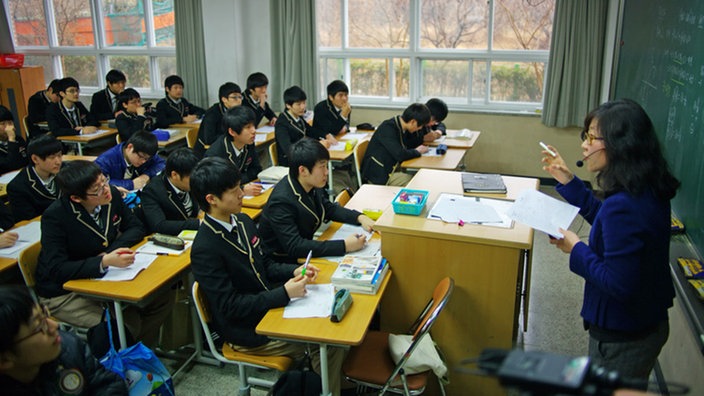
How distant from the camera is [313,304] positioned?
7.39 ft

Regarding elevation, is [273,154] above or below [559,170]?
below

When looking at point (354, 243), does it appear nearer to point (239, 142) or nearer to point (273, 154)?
point (239, 142)

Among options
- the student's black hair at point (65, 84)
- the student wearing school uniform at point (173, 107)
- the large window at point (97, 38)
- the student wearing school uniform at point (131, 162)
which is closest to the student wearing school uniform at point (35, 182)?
the student wearing school uniform at point (131, 162)

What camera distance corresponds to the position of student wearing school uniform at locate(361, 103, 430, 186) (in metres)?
4.67

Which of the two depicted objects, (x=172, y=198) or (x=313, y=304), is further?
(x=172, y=198)

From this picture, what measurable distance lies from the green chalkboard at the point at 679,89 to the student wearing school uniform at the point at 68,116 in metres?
5.52

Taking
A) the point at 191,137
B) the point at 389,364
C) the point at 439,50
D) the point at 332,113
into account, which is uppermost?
the point at 439,50

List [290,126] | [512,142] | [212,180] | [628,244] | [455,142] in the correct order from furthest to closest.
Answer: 1. [512,142]
2. [455,142]
3. [290,126]
4. [212,180]
5. [628,244]

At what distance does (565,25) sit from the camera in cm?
584

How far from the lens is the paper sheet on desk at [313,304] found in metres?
2.19

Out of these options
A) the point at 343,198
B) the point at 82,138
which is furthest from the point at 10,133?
the point at 343,198

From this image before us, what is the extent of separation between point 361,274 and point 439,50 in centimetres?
488

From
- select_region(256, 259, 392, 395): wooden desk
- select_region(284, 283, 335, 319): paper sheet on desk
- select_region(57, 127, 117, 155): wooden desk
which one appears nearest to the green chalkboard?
select_region(256, 259, 392, 395): wooden desk

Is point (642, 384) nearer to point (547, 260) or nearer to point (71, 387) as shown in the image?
point (71, 387)
